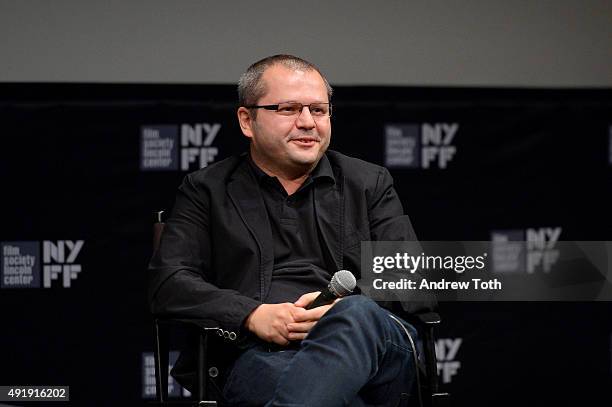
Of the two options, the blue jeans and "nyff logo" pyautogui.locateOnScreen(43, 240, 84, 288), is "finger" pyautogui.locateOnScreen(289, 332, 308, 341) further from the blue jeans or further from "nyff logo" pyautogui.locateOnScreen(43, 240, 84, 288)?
"nyff logo" pyautogui.locateOnScreen(43, 240, 84, 288)

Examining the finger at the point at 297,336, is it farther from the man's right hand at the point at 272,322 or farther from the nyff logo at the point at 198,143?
the nyff logo at the point at 198,143

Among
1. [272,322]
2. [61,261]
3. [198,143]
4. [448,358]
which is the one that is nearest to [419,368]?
[272,322]

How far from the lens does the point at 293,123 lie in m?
3.16

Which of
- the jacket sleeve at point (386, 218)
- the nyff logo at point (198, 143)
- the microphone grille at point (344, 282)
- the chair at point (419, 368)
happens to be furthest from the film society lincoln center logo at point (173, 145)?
the microphone grille at point (344, 282)

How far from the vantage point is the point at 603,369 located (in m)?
4.43

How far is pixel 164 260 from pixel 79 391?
4.75 feet

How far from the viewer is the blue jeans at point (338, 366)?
8.49ft

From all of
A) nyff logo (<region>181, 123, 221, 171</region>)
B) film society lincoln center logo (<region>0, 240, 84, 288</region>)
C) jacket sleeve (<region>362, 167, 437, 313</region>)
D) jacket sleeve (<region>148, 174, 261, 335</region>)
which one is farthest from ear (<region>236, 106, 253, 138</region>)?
film society lincoln center logo (<region>0, 240, 84, 288</region>)

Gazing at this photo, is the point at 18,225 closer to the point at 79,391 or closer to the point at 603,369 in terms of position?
the point at 79,391

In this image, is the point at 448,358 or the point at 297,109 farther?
the point at 448,358

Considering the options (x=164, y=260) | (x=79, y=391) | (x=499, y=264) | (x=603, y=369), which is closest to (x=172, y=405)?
(x=164, y=260)

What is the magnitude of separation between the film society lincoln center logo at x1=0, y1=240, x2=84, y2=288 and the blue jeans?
1.58 m

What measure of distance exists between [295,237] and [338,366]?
0.65 m

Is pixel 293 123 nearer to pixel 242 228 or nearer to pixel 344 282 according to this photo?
pixel 242 228
